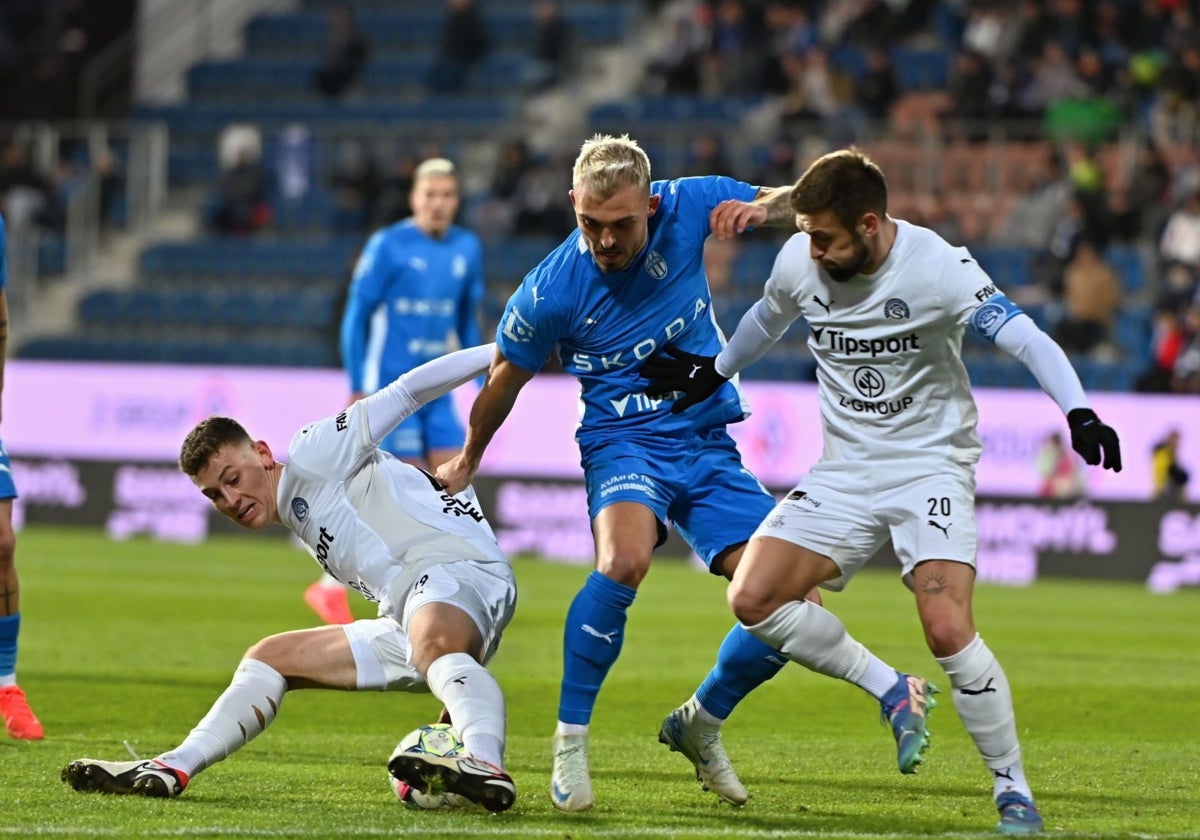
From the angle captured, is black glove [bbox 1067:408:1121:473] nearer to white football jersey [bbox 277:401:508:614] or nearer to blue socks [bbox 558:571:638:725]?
blue socks [bbox 558:571:638:725]

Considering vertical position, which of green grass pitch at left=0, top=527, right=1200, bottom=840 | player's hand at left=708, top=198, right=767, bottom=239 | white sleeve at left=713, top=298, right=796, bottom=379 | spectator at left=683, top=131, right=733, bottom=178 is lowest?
green grass pitch at left=0, top=527, right=1200, bottom=840

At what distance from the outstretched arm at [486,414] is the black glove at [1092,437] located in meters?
1.97

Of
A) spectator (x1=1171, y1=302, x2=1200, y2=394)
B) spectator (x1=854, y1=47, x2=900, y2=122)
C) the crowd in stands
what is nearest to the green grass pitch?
spectator (x1=1171, y1=302, x2=1200, y2=394)

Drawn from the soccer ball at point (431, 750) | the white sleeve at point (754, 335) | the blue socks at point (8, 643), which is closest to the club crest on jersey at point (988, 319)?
the white sleeve at point (754, 335)

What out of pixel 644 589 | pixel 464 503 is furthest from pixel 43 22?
pixel 464 503

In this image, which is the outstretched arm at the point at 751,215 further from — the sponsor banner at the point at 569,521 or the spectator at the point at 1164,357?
the spectator at the point at 1164,357

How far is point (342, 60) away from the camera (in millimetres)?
27328

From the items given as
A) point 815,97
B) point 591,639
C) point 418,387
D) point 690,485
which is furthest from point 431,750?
point 815,97

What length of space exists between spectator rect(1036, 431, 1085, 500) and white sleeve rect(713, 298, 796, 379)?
1154 cm

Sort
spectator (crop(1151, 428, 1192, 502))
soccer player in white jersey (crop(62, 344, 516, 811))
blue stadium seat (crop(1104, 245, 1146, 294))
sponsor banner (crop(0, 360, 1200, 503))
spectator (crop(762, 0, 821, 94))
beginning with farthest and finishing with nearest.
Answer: spectator (crop(762, 0, 821, 94)), blue stadium seat (crop(1104, 245, 1146, 294)), sponsor banner (crop(0, 360, 1200, 503)), spectator (crop(1151, 428, 1192, 502)), soccer player in white jersey (crop(62, 344, 516, 811))

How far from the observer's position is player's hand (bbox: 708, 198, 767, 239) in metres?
6.54

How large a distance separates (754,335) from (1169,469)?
1172cm

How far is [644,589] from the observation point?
15.8 m

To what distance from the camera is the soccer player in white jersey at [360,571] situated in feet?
19.9
